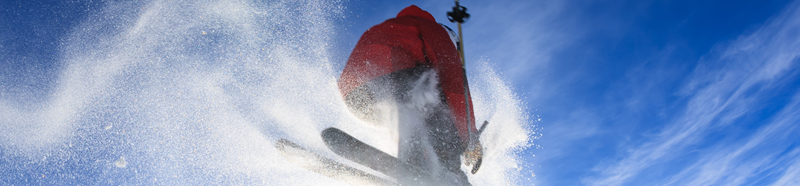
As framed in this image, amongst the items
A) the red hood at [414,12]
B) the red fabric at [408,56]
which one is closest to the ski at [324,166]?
the red fabric at [408,56]

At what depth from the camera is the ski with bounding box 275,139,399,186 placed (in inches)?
88.8

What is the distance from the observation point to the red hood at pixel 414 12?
2945mm

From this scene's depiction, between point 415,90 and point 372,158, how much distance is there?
0.47 m

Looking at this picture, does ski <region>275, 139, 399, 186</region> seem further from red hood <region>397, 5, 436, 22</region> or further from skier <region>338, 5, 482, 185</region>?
red hood <region>397, 5, 436, 22</region>

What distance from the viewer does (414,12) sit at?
116 inches

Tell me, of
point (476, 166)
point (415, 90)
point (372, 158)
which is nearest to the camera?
point (372, 158)

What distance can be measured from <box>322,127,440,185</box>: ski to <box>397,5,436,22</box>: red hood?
1139 mm

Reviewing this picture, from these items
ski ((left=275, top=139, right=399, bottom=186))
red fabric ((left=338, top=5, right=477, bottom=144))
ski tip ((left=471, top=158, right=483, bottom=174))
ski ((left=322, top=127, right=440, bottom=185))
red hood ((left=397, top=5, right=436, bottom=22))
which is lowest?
ski ((left=275, top=139, right=399, bottom=186))

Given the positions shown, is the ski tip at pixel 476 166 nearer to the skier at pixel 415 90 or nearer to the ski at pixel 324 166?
the skier at pixel 415 90

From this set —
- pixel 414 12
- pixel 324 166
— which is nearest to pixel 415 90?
pixel 324 166

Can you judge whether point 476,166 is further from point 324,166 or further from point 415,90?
point 324,166

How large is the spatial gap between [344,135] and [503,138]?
80.4 inches

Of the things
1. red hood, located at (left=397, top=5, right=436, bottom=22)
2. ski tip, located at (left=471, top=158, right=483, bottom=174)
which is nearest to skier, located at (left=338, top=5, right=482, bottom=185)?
red hood, located at (left=397, top=5, right=436, bottom=22)

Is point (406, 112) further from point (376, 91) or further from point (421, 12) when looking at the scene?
point (421, 12)
